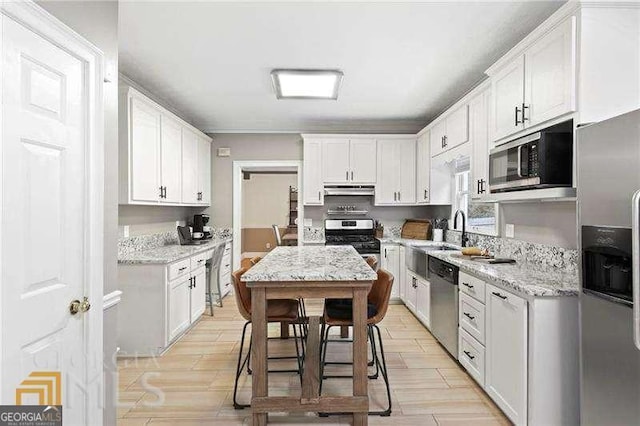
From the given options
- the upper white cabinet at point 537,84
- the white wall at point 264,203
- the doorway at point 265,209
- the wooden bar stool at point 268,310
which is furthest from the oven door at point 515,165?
the white wall at point 264,203

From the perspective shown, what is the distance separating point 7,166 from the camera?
1.28 metres

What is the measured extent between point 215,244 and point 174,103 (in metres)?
1.94

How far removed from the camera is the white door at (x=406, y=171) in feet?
17.6

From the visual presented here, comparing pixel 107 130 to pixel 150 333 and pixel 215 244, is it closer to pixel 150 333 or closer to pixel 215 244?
pixel 150 333

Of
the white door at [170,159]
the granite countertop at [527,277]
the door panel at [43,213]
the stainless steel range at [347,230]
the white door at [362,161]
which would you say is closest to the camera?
the door panel at [43,213]

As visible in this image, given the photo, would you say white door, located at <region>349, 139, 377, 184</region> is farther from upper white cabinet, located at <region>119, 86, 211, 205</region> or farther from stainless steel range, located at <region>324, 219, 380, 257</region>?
upper white cabinet, located at <region>119, 86, 211, 205</region>

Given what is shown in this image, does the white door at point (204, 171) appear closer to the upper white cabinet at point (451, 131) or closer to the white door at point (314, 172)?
the white door at point (314, 172)

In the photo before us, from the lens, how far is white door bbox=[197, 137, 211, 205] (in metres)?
5.16

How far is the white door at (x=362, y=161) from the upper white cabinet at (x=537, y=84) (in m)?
2.53

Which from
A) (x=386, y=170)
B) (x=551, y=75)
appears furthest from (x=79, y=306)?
(x=386, y=170)

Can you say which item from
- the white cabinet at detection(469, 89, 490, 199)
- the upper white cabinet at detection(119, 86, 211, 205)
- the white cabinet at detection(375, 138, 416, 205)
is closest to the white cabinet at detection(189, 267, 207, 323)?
the upper white cabinet at detection(119, 86, 211, 205)

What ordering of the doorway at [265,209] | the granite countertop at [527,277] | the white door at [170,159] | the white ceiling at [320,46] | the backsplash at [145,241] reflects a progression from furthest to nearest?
the doorway at [265,209], the white door at [170,159], the backsplash at [145,241], the white ceiling at [320,46], the granite countertop at [527,277]

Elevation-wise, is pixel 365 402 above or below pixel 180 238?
below

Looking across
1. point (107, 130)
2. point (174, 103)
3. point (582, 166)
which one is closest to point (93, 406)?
point (107, 130)
